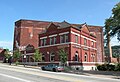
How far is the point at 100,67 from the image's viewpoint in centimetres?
4575

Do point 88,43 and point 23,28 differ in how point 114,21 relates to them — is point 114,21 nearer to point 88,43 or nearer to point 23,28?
point 88,43

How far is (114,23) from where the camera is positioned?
1670 inches

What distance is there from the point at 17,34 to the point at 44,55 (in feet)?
83.9

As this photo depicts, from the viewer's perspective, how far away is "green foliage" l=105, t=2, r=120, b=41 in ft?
134

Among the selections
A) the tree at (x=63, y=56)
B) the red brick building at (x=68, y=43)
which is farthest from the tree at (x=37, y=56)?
the tree at (x=63, y=56)

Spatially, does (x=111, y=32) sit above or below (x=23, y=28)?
below

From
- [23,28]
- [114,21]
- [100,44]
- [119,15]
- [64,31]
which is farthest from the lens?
[100,44]

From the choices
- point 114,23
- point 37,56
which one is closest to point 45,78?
point 114,23

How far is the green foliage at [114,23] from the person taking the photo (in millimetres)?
40938

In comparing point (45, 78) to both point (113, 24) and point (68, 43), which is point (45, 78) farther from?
point (68, 43)

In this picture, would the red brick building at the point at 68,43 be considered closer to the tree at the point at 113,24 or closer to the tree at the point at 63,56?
the tree at the point at 63,56

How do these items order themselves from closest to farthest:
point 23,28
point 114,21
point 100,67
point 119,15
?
point 119,15 → point 114,21 → point 100,67 → point 23,28

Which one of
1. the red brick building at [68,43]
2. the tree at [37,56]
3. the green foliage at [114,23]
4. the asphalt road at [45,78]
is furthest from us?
the tree at [37,56]

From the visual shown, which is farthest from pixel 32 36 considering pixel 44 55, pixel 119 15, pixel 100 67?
pixel 119 15
